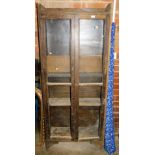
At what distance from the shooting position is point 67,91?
8.54ft

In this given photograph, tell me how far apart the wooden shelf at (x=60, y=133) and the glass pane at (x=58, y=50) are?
0.66 m

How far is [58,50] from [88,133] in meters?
1.05

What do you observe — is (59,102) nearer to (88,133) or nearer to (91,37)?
(88,133)

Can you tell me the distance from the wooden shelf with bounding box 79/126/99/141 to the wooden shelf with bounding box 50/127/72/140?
0.15 metres

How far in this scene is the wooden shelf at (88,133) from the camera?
98.7 inches

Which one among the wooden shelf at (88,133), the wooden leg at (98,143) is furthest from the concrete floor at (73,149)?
the wooden shelf at (88,133)

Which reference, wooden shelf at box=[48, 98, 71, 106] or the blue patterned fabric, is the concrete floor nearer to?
the blue patterned fabric

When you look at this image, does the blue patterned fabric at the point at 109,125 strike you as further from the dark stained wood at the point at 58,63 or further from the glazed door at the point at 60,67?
the dark stained wood at the point at 58,63
